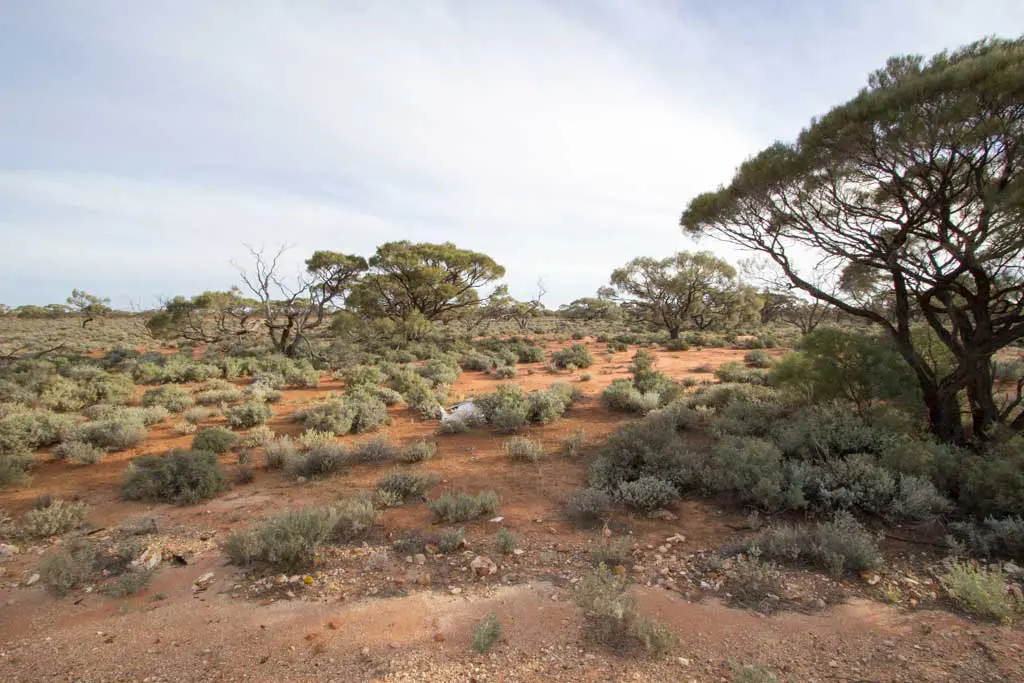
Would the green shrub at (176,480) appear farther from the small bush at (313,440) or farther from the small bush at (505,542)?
the small bush at (505,542)

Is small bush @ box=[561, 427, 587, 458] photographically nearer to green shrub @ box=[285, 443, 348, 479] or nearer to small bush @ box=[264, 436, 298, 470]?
green shrub @ box=[285, 443, 348, 479]

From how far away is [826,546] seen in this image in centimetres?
433

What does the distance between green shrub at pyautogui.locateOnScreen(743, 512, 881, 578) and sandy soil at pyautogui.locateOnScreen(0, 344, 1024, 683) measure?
0.29 m

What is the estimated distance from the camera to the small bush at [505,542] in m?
4.69

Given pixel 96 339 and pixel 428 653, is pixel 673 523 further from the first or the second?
pixel 96 339

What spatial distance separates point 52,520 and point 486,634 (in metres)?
5.56

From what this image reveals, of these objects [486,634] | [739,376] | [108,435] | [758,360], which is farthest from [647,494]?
[758,360]

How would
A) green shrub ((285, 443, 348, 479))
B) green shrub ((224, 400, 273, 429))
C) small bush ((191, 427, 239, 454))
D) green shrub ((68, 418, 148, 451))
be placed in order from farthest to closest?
green shrub ((224, 400, 273, 429)) < green shrub ((68, 418, 148, 451)) < small bush ((191, 427, 239, 454)) < green shrub ((285, 443, 348, 479))

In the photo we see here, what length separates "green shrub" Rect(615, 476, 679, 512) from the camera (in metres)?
5.68

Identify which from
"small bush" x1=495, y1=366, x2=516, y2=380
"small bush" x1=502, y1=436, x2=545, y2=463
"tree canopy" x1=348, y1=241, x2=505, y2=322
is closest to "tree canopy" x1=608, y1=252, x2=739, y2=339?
"tree canopy" x1=348, y1=241, x2=505, y2=322

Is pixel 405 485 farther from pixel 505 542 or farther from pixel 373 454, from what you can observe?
pixel 505 542

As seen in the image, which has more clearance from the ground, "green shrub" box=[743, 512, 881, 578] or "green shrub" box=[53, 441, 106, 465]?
"green shrub" box=[743, 512, 881, 578]

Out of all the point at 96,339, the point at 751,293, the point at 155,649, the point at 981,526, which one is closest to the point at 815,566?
the point at 981,526

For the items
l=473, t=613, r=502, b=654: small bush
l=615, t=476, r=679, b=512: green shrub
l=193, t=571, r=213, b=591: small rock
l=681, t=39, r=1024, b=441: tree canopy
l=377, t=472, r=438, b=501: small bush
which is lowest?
l=193, t=571, r=213, b=591: small rock
